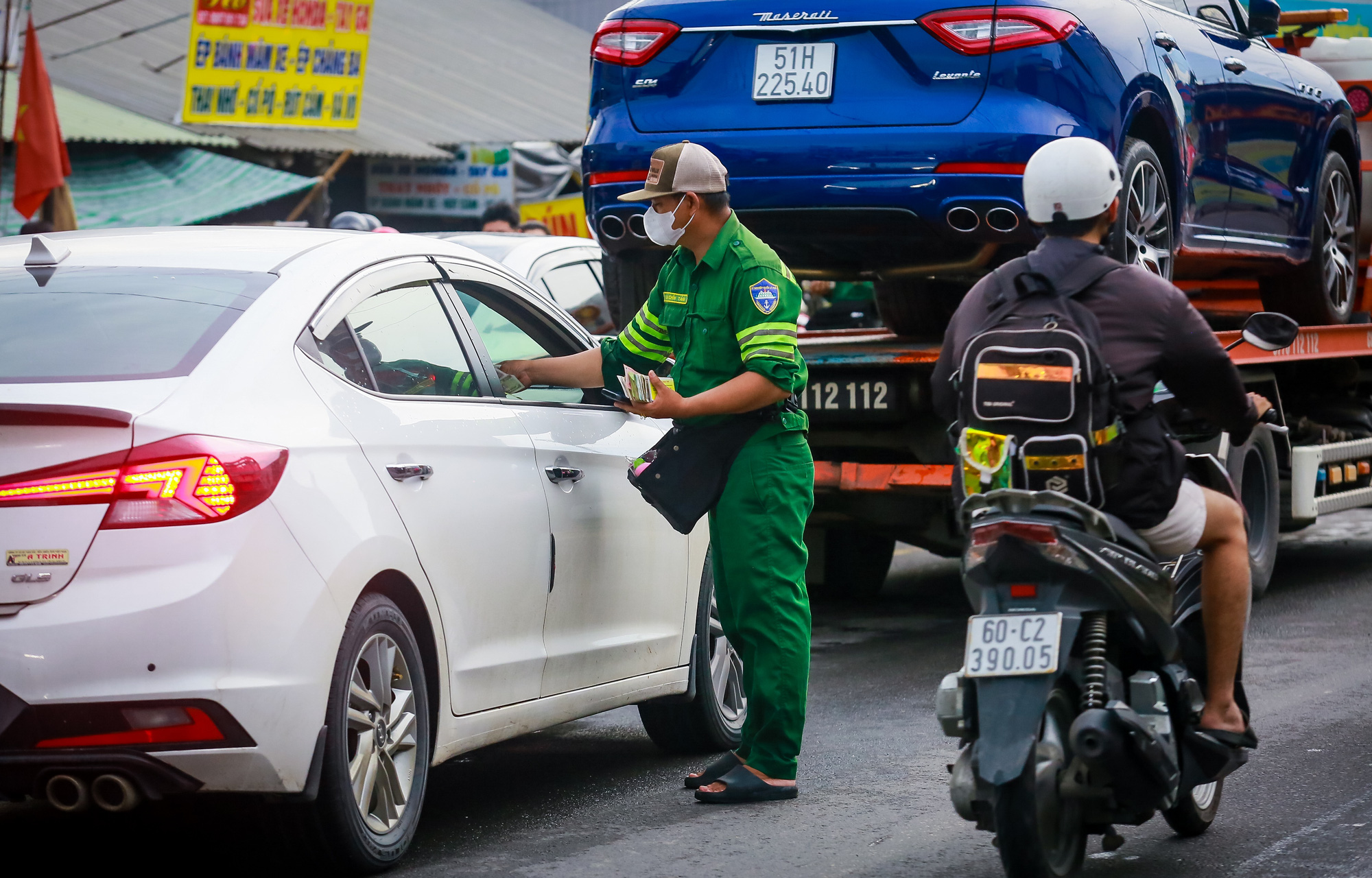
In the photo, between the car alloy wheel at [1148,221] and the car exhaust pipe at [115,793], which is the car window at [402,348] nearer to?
the car exhaust pipe at [115,793]

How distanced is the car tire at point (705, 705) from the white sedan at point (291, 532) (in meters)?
0.33

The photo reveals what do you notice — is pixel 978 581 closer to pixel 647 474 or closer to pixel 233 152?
pixel 647 474

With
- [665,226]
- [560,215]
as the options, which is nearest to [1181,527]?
[665,226]

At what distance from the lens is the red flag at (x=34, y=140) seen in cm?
1266

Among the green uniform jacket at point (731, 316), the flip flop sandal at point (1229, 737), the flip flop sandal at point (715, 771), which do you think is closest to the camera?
the flip flop sandal at point (1229, 737)

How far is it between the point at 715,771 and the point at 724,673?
2.56 feet

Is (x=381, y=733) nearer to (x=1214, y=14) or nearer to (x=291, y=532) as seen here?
(x=291, y=532)

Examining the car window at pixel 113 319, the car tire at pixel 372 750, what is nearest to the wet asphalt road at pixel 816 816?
the car tire at pixel 372 750

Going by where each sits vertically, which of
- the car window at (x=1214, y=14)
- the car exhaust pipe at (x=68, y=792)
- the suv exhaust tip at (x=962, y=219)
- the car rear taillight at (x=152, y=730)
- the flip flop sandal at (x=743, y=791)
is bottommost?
the flip flop sandal at (x=743, y=791)

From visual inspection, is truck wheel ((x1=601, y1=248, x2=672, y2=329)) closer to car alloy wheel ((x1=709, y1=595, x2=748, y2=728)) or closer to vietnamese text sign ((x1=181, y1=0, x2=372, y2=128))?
car alloy wheel ((x1=709, y1=595, x2=748, y2=728))

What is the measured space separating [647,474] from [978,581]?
5.03 feet

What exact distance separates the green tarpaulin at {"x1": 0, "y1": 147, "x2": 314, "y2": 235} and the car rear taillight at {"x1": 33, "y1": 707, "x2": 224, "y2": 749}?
12780 mm

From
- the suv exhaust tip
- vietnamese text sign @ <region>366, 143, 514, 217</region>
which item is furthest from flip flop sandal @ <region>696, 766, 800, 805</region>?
vietnamese text sign @ <region>366, 143, 514, 217</region>

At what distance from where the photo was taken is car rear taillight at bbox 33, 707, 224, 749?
4012 millimetres
